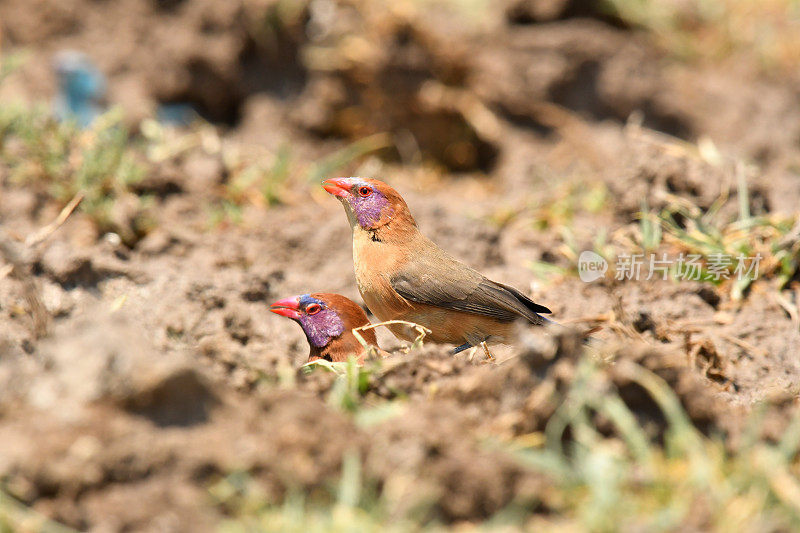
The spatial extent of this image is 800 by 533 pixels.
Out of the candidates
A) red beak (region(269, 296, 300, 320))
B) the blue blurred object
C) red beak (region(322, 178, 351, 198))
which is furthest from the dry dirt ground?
red beak (region(322, 178, 351, 198))

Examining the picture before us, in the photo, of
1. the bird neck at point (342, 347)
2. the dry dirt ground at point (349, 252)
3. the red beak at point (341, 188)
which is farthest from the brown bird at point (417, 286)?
the dry dirt ground at point (349, 252)

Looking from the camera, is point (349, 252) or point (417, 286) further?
point (349, 252)

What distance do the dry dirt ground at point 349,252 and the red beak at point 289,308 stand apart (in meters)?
0.22

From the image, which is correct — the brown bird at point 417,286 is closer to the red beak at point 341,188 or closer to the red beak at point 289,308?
the red beak at point 341,188

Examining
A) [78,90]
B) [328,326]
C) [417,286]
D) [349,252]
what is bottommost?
[349,252]

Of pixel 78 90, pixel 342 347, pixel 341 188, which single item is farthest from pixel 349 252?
pixel 78 90

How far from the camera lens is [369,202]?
4688mm

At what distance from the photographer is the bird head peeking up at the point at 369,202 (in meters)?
4.67

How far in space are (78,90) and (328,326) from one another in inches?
158

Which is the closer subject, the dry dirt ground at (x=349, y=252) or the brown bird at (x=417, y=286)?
the dry dirt ground at (x=349, y=252)

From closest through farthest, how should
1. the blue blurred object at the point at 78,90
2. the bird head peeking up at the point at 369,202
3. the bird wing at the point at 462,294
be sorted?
the bird wing at the point at 462,294 < the bird head peeking up at the point at 369,202 < the blue blurred object at the point at 78,90

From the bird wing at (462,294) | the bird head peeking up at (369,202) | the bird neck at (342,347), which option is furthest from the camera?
the bird head peeking up at (369,202)

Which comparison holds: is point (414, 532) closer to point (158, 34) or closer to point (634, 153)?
point (634, 153)

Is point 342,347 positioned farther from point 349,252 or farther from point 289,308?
point 349,252
